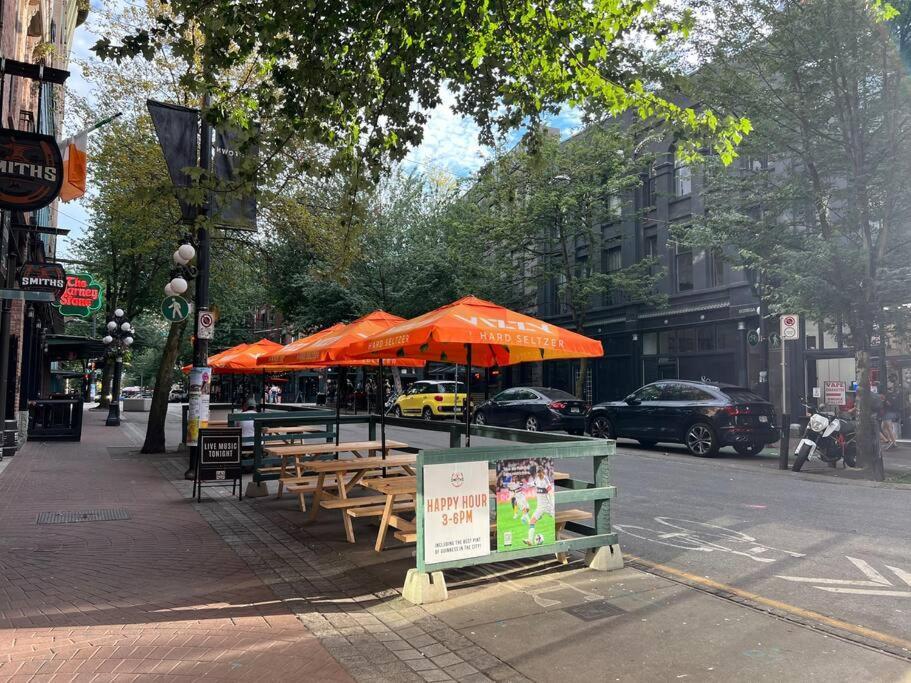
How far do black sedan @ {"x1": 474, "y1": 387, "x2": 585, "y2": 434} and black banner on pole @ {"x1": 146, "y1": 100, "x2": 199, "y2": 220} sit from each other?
39.3 ft

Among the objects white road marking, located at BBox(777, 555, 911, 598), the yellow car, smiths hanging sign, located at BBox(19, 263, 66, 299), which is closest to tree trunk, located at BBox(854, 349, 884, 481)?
white road marking, located at BBox(777, 555, 911, 598)

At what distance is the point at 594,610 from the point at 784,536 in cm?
336

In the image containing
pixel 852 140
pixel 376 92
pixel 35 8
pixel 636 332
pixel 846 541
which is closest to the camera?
pixel 846 541

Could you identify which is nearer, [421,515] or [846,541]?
[421,515]

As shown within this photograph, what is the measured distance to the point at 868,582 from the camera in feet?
17.9

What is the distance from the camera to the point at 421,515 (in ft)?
16.1

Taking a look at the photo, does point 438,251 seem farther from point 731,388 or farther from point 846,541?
point 846,541

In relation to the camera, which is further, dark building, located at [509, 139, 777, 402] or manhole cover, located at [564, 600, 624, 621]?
dark building, located at [509, 139, 777, 402]

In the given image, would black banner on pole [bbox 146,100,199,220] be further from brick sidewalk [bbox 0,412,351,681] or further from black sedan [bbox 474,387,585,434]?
black sedan [bbox 474,387,585,434]

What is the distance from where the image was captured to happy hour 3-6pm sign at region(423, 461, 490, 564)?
16.2ft

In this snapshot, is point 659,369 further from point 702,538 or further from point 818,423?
point 702,538

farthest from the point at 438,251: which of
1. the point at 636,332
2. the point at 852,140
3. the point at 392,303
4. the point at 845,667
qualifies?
the point at 845,667

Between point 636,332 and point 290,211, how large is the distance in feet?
59.2

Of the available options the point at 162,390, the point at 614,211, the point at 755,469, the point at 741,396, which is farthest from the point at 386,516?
the point at 614,211
